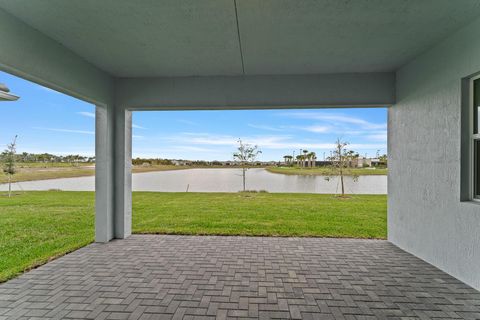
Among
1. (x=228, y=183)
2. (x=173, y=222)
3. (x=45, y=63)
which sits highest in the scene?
(x=45, y=63)

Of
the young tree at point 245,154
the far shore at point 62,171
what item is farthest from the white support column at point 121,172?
the young tree at point 245,154

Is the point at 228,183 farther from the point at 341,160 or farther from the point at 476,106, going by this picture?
the point at 476,106

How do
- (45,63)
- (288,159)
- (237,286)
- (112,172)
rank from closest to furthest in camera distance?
(237,286) → (45,63) → (112,172) → (288,159)

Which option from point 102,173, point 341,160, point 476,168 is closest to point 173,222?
point 102,173

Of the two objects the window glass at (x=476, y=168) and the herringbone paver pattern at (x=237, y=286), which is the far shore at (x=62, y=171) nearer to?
the herringbone paver pattern at (x=237, y=286)

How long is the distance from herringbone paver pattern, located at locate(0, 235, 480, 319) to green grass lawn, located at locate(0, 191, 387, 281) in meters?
0.83

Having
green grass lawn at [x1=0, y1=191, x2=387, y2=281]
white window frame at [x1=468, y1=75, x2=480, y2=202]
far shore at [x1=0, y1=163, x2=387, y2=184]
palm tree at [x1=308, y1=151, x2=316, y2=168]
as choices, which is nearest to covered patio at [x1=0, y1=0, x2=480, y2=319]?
white window frame at [x1=468, y1=75, x2=480, y2=202]

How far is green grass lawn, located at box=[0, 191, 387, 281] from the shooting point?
171 inches

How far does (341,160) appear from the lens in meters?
10.8

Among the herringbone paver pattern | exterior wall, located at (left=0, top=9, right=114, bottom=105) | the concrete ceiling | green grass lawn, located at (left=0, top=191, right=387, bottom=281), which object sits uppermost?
the concrete ceiling

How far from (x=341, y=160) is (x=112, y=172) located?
9.00 metres

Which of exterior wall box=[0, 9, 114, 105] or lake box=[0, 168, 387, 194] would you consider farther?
lake box=[0, 168, 387, 194]

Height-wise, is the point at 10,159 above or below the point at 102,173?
above

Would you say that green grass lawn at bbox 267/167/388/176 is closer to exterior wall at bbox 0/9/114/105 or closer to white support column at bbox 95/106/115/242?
white support column at bbox 95/106/115/242
